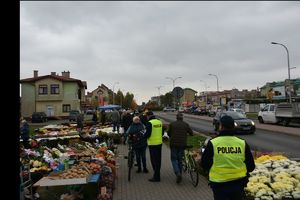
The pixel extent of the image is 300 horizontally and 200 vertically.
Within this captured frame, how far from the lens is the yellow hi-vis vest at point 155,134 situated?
37.4 ft

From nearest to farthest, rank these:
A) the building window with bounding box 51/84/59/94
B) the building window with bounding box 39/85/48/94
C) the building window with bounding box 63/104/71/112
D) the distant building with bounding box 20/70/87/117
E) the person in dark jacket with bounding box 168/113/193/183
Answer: the person in dark jacket with bounding box 168/113/193/183 < the distant building with bounding box 20/70/87/117 < the building window with bounding box 39/85/48/94 < the building window with bounding box 51/84/59/94 < the building window with bounding box 63/104/71/112

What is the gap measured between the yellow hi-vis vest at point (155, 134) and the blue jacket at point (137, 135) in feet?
2.71

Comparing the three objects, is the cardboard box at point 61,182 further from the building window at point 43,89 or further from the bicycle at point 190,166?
the building window at point 43,89

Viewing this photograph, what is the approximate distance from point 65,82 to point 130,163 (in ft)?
227

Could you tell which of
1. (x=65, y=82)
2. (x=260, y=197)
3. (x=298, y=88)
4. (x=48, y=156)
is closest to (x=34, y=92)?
(x=65, y=82)

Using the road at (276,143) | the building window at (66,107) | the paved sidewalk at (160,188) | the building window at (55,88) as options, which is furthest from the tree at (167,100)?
the paved sidewalk at (160,188)

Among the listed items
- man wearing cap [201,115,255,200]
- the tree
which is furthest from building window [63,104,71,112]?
man wearing cap [201,115,255,200]

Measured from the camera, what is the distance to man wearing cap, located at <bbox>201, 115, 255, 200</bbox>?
219 inches

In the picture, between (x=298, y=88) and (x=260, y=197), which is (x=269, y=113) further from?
(x=298, y=88)

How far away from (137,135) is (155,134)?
3.81 feet

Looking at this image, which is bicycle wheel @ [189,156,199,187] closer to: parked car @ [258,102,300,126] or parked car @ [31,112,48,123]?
parked car @ [258,102,300,126]

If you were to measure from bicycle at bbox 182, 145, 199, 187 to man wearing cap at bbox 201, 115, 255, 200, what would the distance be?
471cm
